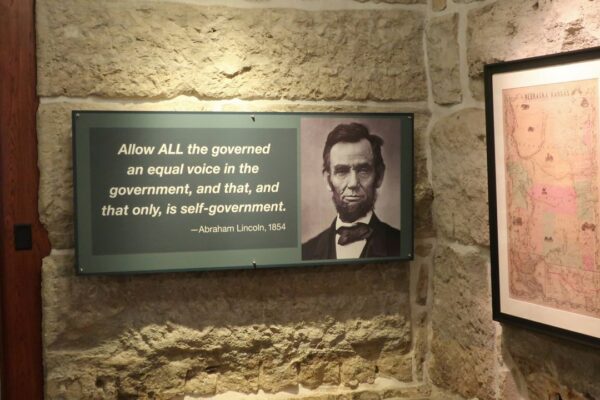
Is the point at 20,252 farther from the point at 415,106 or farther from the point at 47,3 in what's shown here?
the point at 415,106

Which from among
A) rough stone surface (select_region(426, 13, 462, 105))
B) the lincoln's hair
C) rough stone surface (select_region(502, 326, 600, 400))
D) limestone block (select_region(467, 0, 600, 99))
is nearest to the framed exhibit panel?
the lincoln's hair

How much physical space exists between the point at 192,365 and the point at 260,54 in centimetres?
83

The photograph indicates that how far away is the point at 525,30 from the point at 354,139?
0.50 meters

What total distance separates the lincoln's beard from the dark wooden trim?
2.44ft

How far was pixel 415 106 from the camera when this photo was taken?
5.95ft

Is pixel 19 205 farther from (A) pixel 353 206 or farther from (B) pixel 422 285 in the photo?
(B) pixel 422 285

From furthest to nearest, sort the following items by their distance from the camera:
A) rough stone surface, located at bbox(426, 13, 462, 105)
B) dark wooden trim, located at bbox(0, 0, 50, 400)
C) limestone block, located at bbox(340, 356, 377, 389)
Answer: limestone block, located at bbox(340, 356, 377, 389), rough stone surface, located at bbox(426, 13, 462, 105), dark wooden trim, located at bbox(0, 0, 50, 400)

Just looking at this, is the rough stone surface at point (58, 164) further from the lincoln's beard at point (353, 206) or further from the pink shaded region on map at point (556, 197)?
the pink shaded region on map at point (556, 197)

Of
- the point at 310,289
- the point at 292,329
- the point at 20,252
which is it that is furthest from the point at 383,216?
the point at 20,252

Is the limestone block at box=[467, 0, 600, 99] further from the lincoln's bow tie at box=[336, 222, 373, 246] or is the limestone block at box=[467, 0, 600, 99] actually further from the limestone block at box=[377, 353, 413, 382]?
the limestone block at box=[377, 353, 413, 382]

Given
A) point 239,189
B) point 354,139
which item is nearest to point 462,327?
point 354,139

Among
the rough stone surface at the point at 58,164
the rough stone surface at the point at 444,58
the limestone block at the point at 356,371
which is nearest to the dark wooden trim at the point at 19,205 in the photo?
the rough stone surface at the point at 58,164

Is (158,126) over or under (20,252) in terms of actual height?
over

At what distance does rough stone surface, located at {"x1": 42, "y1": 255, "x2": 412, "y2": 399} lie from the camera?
164cm
